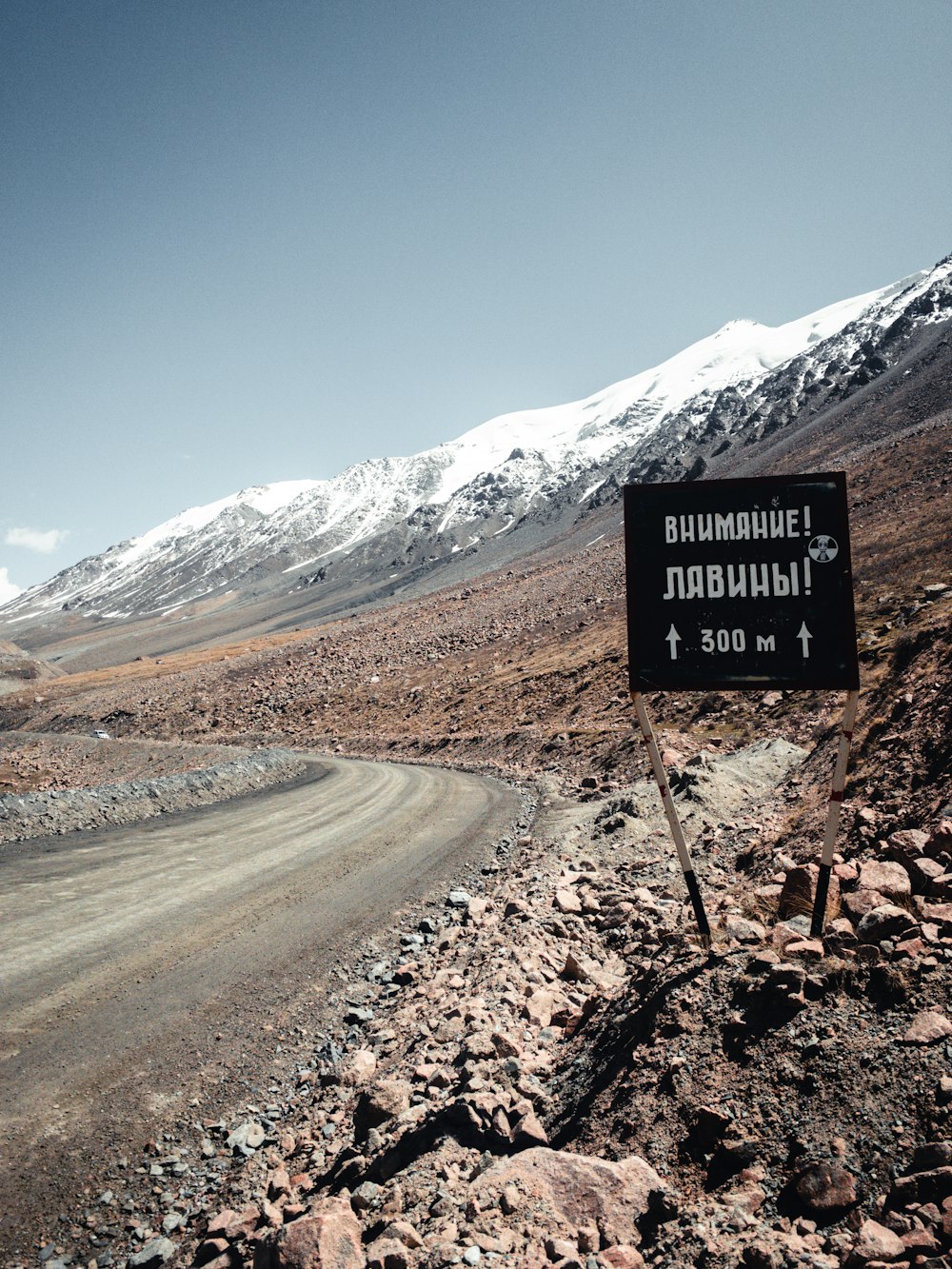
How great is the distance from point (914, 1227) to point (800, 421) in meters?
148

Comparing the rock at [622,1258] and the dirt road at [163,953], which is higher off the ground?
the rock at [622,1258]

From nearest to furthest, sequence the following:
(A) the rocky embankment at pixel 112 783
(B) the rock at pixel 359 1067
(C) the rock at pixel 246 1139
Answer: (C) the rock at pixel 246 1139
(B) the rock at pixel 359 1067
(A) the rocky embankment at pixel 112 783

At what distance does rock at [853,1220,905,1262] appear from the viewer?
284cm

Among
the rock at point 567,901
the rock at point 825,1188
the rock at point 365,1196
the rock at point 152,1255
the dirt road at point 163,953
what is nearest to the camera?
the rock at point 825,1188

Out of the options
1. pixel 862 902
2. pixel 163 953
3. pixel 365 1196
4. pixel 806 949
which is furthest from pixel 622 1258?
pixel 163 953

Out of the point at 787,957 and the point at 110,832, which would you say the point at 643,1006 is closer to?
the point at 787,957

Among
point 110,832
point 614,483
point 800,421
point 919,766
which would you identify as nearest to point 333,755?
point 110,832

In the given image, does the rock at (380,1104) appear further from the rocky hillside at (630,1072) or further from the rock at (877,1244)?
the rock at (877,1244)

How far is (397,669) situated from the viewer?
51406mm

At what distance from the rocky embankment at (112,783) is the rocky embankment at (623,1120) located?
13949 millimetres

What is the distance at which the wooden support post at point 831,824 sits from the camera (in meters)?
5.17

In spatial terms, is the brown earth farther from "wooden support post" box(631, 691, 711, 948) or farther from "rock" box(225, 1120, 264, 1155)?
"wooden support post" box(631, 691, 711, 948)

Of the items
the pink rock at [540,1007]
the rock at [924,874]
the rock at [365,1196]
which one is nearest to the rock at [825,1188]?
the rock at [365,1196]

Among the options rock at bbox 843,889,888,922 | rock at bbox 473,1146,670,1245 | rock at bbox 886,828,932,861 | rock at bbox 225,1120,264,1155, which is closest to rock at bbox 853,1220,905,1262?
rock at bbox 473,1146,670,1245
